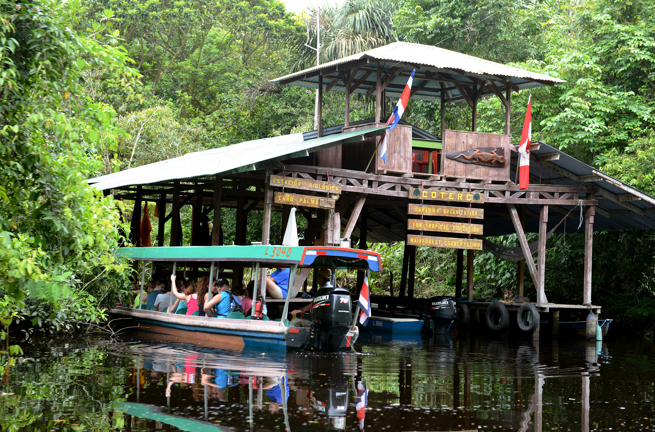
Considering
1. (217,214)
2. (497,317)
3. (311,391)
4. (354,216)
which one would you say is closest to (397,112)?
(354,216)

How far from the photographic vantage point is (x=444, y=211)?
16.7 metres

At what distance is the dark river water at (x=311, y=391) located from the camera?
652 centimetres

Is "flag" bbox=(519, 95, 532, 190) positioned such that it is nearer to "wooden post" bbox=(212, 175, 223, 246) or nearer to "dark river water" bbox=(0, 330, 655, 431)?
"dark river water" bbox=(0, 330, 655, 431)

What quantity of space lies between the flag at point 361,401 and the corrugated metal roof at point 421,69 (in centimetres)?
878

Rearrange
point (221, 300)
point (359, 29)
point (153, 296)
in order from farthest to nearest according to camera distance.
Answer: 1. point (359, 29)
2. point (153, 296)
3. point (221, 300)

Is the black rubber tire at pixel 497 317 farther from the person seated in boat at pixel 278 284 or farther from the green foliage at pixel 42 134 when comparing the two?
the green foliage at pixel 42 134

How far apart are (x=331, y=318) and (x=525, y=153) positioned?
307 inches

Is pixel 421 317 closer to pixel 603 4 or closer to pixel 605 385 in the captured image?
pixel 605 385

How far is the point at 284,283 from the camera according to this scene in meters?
A: 16.2

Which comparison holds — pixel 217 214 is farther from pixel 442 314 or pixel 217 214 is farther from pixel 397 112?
pixel 442 314

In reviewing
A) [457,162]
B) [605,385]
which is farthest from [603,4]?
[605,385]

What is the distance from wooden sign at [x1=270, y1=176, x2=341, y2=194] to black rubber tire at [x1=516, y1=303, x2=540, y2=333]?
5.91m

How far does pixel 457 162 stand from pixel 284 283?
5190mm

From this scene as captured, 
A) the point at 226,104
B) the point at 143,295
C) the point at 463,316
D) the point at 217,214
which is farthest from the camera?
the point at 226,104
